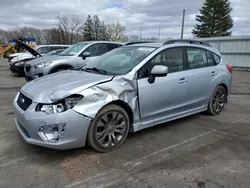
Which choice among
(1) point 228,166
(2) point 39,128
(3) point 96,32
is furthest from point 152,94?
(3) point 96,32

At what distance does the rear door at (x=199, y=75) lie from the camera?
13.8 feet

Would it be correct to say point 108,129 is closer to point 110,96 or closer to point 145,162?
point 110,96

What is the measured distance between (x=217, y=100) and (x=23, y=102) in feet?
13.3

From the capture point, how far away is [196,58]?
4441 millimetres

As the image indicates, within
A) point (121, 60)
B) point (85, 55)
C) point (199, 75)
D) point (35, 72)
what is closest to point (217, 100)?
point (199, 75)

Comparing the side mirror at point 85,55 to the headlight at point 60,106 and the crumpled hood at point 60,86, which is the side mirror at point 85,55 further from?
the headlight at point 60,106

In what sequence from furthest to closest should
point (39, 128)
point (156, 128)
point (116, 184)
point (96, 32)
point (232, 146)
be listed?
point (96, 32) < point (156, 128) < point (232, 146) < point (39, 128) < point (116, 184)

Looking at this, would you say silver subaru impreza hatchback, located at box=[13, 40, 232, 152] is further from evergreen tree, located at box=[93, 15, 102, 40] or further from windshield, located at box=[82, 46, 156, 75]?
evergreen tree, located at box=[93, 15, 102, 40]

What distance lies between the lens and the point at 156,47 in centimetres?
387

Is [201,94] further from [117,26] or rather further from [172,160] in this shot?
[117,26]

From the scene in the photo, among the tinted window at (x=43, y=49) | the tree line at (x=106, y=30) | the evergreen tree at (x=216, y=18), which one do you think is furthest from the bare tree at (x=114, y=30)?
the tinted window at (x=43, y=49)

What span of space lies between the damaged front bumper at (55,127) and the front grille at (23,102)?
118 mm

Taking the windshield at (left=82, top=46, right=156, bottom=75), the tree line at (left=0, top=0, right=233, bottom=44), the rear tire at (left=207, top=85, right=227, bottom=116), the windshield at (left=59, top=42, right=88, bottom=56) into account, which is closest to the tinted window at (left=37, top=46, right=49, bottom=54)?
the windshield at (left=59, top=42, right=88, bottom=56)

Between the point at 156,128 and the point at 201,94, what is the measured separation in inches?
46.7
